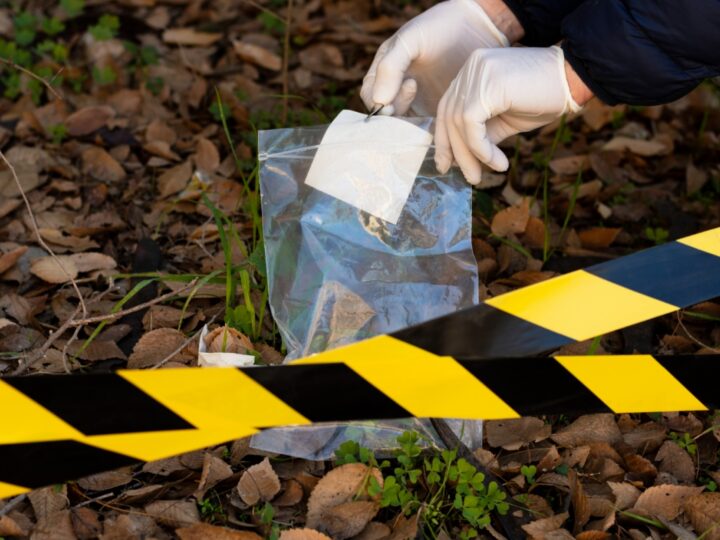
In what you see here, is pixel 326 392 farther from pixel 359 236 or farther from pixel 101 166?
pixel 101 166

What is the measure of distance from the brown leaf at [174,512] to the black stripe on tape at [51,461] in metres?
0.25

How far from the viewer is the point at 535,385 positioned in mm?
1342

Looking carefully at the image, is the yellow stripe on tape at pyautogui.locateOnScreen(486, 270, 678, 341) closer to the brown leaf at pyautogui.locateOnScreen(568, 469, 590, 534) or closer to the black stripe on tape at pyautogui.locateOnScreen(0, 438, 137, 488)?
the brown leaf at pyautogui.locateOnScreen(568, 469, 590, 534)

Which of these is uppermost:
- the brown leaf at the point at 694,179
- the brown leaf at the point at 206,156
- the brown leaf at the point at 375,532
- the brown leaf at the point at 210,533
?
the brown leaf at the point at 206,156

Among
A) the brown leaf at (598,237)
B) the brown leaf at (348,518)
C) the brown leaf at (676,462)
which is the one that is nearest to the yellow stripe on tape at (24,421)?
the brown leaf at (348,518)

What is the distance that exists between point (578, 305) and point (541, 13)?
0.92m

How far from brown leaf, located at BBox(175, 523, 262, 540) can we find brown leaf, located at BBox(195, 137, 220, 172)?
120 centimetres

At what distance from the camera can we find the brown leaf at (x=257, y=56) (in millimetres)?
2835

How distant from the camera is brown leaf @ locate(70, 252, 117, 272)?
1990 mm

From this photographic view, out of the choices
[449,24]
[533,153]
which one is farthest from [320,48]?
[449,24]

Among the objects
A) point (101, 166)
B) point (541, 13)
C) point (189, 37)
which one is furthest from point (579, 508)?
point (189, 37)

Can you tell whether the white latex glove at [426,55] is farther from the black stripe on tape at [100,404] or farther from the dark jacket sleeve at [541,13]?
the black stripe on tape at [100,404]

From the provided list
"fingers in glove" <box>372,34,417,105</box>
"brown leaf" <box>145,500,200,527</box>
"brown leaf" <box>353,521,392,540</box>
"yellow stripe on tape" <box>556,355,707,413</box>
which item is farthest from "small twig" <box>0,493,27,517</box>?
"fingers in glove" <box>372,34,417,105</box>

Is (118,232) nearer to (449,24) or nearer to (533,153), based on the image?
(449,24)
